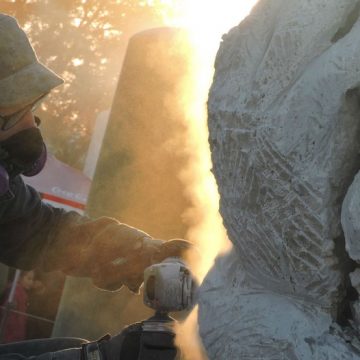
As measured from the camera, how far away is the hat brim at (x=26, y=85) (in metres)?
2.04

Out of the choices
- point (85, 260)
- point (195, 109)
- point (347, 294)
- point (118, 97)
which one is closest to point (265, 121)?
point (347, 294)

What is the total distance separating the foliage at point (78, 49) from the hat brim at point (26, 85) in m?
10.5

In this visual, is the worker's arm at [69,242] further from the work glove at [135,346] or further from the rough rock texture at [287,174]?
the rough rock texture at [287,174]

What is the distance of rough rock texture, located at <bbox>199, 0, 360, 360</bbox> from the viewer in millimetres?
1197

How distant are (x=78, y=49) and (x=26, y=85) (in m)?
12.0

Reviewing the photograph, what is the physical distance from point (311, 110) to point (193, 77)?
1.93 m

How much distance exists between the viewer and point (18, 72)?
2.10m

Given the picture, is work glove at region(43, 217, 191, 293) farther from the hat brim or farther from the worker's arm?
the hat brim

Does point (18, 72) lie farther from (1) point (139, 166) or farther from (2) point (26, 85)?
(1) point (139, 166)

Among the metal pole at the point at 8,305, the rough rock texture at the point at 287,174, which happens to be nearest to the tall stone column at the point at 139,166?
the rough rock texture at the point at 287,174

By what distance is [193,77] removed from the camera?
10.2 feet

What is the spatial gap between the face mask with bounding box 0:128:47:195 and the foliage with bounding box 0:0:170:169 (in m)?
10.6

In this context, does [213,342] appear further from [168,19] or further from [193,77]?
[168,19]

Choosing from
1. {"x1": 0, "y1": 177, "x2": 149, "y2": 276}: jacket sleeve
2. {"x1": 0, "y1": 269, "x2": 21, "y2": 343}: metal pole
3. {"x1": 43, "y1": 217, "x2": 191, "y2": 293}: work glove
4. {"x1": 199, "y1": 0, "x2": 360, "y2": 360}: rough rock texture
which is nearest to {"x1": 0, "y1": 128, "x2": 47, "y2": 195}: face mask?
{"x1": 0, "y1": 177, "x2": 149, "y2": 276}: jacket sleeve
